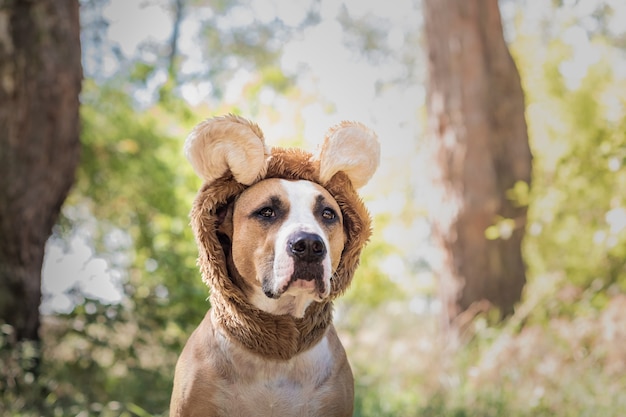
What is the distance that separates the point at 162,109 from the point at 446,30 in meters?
3.01

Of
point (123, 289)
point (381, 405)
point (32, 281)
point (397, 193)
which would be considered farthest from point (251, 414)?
point (397, 193)

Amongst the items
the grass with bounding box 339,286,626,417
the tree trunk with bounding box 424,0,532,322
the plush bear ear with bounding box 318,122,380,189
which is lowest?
the grass with bounding box 339,286,626,417

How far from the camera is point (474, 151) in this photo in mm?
7449

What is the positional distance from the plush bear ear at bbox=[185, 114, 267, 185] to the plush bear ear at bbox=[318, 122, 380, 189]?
26 cm

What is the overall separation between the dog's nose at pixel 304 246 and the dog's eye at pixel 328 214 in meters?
0.23

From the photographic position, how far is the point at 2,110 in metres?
5.32

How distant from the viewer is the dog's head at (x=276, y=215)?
2.53m

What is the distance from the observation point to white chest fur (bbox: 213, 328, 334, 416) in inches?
105

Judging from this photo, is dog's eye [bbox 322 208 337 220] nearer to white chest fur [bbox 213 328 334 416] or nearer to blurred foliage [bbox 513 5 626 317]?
white chest fur [bbox 213 328 334 416]

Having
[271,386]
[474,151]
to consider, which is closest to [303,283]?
[271,386]

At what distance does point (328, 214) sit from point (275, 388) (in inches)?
25.7

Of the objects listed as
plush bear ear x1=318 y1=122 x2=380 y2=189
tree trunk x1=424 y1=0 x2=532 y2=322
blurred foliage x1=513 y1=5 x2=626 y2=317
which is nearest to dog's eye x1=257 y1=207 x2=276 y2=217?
plush bear ear x1=318 y1=122 x2=380 y2=189

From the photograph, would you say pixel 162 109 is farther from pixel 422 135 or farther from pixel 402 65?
pixel 402 65

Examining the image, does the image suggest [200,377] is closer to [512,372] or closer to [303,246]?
[303,246]
